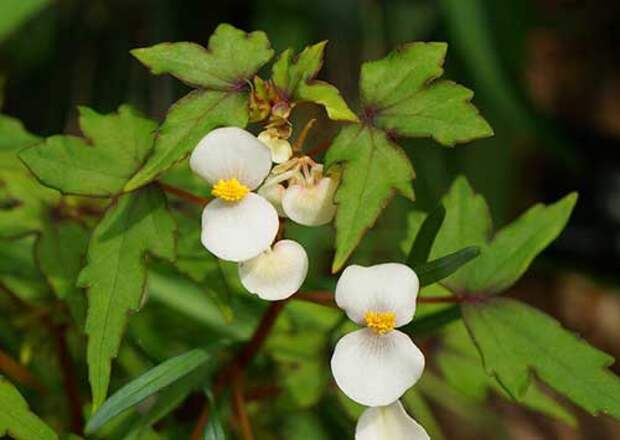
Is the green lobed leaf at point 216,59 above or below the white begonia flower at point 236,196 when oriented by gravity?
above

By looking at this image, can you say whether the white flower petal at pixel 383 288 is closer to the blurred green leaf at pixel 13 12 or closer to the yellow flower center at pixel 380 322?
the yellow flower center at pixel 380 322

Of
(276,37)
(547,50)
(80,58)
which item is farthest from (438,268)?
(547,50)

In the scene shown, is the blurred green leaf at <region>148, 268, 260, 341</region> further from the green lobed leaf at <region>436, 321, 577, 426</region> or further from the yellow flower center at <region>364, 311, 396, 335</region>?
the yellow flower center at <region>364, 311, 396, 335</region>

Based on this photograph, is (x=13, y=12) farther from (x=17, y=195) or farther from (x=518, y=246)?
(x=518, y=246)

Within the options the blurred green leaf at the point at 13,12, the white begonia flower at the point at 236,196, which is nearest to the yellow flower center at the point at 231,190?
the white begonia flower at the point at 236,196

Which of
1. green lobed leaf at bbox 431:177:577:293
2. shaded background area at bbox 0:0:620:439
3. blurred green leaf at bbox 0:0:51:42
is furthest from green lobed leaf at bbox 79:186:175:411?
shaded background area at bbox 0:0:620:439
